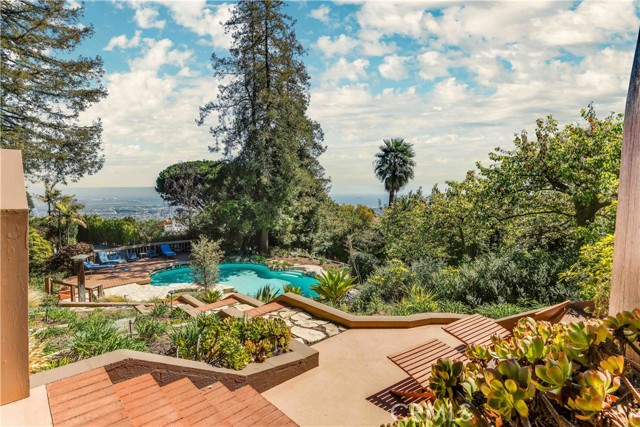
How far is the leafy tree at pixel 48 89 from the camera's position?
1287 cm

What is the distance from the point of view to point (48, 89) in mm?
14117

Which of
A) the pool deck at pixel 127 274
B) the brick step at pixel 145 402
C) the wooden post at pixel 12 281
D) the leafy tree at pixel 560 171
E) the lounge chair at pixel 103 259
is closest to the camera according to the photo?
the wooden post at pixel 12 281

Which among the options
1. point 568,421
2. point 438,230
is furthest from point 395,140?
point 568,421

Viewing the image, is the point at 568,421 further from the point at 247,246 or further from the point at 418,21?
the point at 247,246

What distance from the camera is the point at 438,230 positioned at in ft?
43.7

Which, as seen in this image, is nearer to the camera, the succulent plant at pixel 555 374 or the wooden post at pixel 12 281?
the succulent plant at pixel 555 374

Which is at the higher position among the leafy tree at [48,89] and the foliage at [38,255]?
the leafy tree at [48,89]

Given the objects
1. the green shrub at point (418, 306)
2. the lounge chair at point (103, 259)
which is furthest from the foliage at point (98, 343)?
the lounge chair at point (103, 259)

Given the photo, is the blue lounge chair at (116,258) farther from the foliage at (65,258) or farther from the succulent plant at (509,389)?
the succulent plant at (509,389)

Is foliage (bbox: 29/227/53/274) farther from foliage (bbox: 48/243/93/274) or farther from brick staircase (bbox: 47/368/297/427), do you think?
brick staircase (bbox: 47/368/297/427)

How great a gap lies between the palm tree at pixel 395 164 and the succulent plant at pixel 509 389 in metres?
26.6

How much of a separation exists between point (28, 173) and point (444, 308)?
16273mm

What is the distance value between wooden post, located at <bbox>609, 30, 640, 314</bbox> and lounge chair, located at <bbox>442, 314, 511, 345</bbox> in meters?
2.88

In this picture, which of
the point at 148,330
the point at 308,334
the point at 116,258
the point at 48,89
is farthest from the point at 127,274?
the point at 308,334
